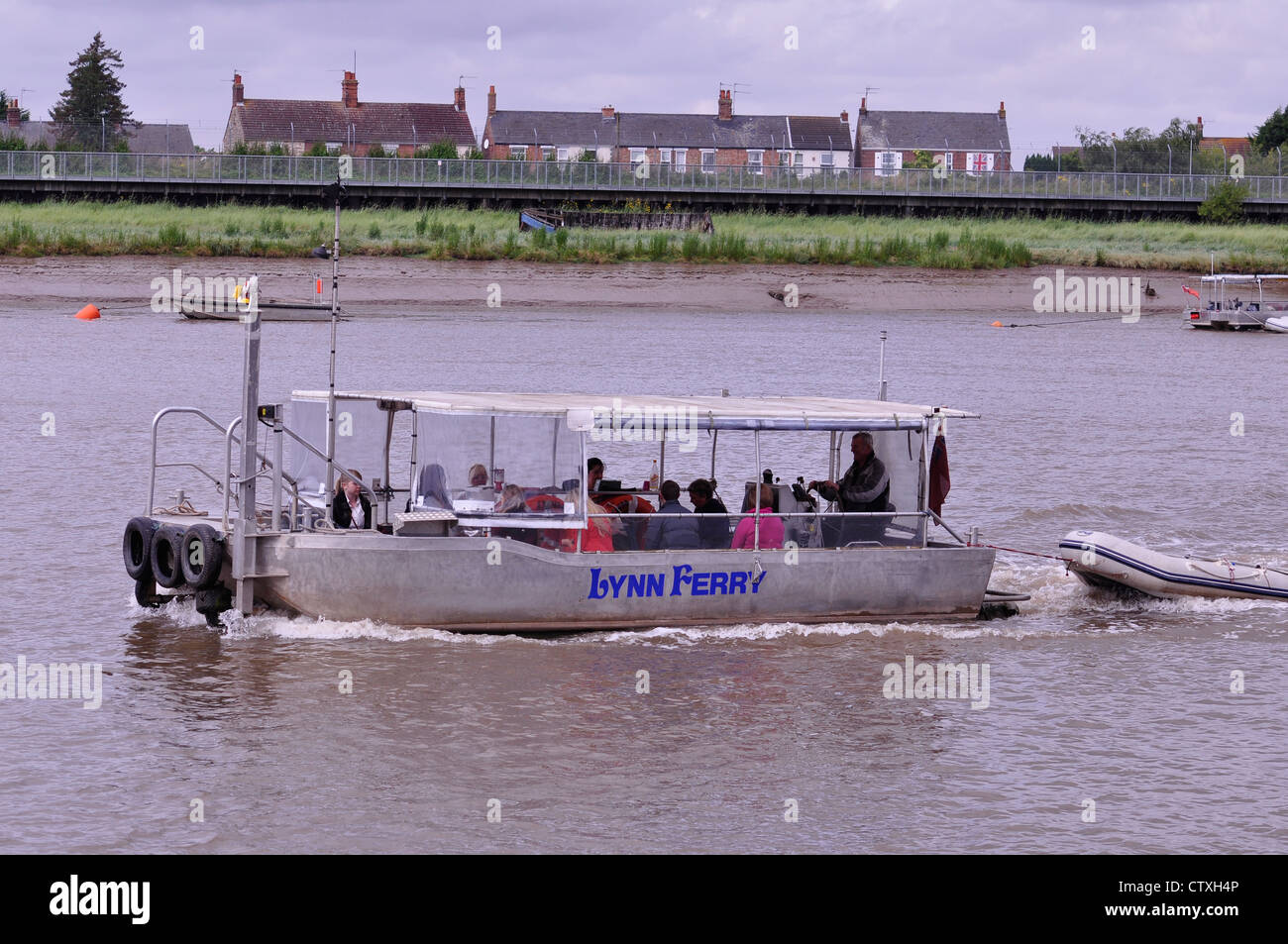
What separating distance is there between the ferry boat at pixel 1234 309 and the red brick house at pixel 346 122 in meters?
61.1

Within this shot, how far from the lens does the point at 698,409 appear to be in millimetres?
16266

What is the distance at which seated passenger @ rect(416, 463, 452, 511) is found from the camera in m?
15.9

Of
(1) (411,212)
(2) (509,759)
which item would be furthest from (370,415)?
(1) (411,212)

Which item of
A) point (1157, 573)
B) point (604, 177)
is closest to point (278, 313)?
point (1157, 573)

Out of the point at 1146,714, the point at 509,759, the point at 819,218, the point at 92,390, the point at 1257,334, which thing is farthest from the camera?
the point at 819,218

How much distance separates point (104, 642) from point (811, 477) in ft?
43.3

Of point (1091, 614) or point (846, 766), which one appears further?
point (1091, 614)

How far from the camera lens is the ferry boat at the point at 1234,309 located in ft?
207

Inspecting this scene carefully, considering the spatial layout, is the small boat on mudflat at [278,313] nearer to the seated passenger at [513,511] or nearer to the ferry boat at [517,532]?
the ferry boat at [517,532]

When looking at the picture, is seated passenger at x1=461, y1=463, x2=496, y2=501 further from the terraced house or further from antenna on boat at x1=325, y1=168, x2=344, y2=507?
the terraced house
